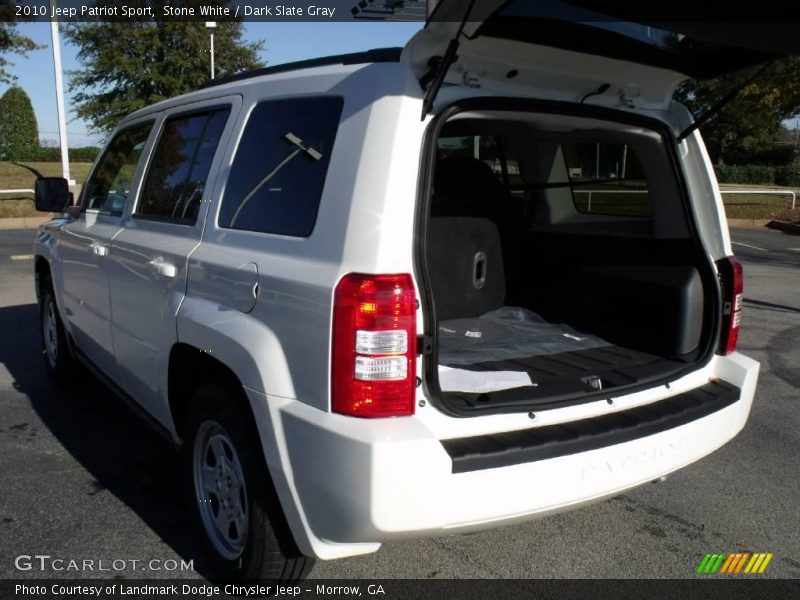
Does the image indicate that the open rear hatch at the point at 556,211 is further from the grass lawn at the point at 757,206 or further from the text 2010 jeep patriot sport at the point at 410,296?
the grass lawn at the point at 757,206

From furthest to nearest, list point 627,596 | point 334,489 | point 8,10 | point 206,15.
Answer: point 206,15, point 8,10, point 627,596, point 334,489

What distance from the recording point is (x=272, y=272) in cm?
256

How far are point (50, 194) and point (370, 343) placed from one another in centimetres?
356

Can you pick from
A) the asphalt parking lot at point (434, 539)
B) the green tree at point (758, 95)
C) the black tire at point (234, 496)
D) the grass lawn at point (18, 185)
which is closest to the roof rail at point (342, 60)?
the black tire at point (234, 496)

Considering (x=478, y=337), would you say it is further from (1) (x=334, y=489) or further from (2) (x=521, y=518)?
(1) (x=334, y=489)

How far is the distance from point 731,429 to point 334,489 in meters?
1.80

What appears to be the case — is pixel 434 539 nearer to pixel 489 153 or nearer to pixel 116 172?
pixel 489 153

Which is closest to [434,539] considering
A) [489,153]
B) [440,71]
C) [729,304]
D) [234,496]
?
[234,496]


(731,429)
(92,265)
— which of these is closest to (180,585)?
(92,265)

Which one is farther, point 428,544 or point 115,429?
point 115,429

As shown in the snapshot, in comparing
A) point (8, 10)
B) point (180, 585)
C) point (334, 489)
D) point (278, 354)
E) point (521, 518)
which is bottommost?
point (180, 585)

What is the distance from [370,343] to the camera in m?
2.30

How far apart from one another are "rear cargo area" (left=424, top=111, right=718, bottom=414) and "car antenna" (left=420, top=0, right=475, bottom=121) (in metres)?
0.44

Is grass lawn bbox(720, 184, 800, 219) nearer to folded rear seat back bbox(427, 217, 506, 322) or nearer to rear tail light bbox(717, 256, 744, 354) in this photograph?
folded rear seat back bbox(427, 217, 506, 322)
